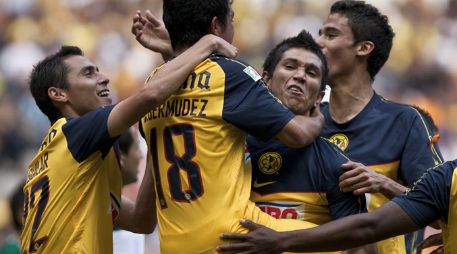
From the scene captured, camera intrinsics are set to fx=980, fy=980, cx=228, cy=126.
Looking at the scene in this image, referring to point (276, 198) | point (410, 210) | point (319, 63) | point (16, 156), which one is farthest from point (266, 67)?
point (16, 156)

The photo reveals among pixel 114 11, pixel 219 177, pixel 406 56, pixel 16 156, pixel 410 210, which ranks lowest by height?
pixel 410 210

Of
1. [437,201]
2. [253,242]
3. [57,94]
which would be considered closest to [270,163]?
[253,242]

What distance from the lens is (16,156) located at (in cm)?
1186

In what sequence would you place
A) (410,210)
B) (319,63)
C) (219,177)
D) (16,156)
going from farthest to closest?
(16,156) → (319,63) → (219,177) → (410,210)

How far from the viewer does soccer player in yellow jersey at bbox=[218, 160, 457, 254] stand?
14.0ft

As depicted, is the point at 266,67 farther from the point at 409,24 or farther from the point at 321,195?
the point at 409,24

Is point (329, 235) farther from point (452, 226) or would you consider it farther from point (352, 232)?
point (452, 226)

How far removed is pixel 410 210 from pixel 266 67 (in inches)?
56.2

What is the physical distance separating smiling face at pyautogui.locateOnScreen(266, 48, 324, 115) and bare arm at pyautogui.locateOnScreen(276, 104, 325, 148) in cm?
17

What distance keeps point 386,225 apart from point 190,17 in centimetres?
144

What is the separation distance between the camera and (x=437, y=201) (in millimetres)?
4258

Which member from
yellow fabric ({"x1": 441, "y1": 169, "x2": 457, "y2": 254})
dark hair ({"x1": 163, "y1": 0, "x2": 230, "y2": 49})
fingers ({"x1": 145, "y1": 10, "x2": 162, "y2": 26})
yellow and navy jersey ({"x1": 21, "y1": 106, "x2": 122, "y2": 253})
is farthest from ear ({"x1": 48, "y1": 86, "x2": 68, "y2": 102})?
yellow fabric ({"x1": 441, "y1": 169, "x2": 457, "y2": 254})

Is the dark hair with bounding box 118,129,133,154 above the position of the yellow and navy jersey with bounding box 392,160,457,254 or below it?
above

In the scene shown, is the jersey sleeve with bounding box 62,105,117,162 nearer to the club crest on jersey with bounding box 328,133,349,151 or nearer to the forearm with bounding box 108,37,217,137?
the forearm with bounding box 108,37,217,137
